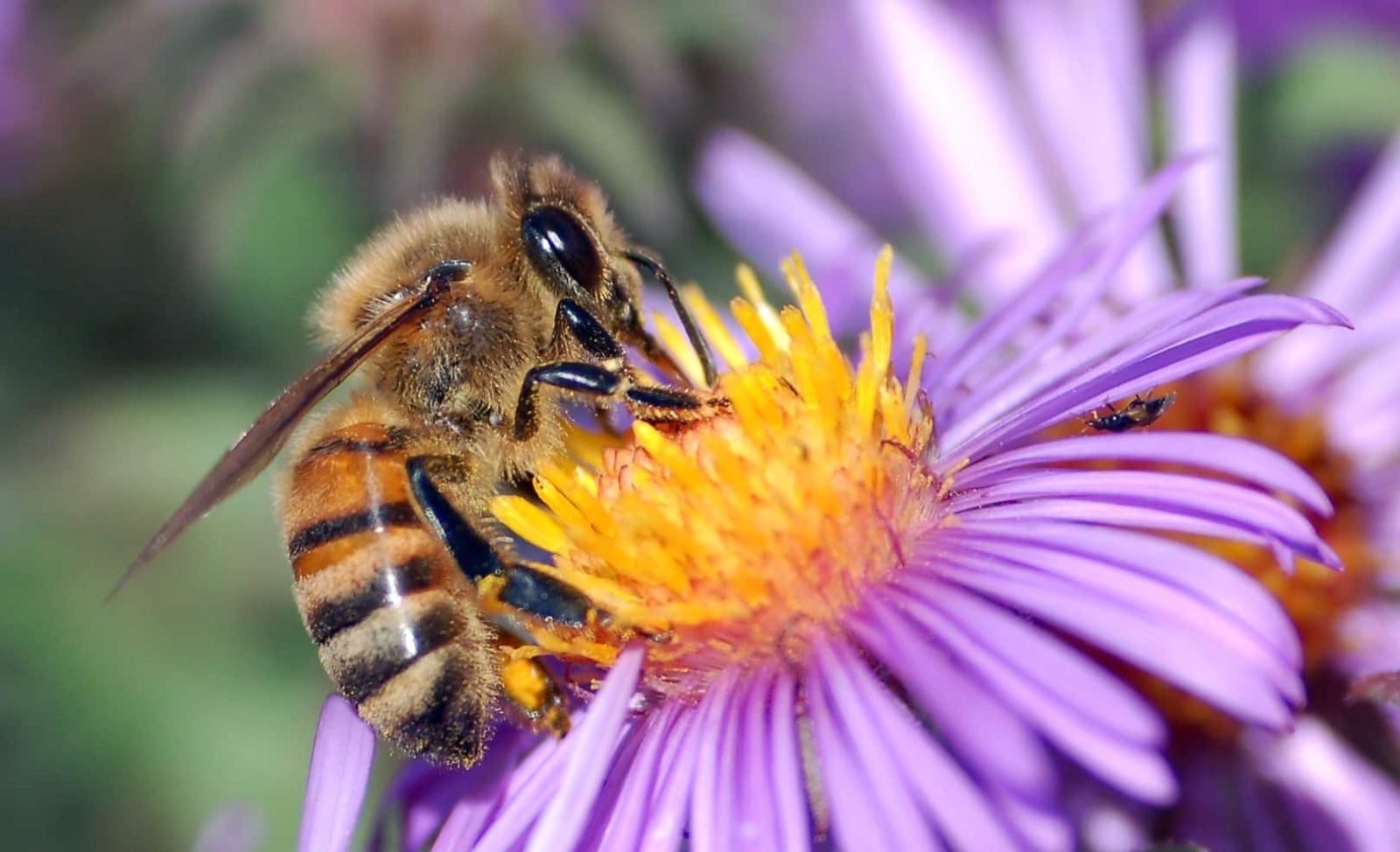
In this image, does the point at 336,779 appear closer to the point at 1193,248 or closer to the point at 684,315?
the point at 684,315

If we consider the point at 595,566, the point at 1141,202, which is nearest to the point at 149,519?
the point at 595,566

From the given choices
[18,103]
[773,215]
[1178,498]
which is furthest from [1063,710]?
[18,103]

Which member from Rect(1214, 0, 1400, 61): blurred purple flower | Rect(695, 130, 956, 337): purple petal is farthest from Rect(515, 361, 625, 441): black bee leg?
Rect(1214, 0, 1400, 61): blurred purple flower

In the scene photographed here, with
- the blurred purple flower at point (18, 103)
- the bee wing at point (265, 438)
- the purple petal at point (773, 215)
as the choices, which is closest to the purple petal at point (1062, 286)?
the purple petal at point (773, 215)

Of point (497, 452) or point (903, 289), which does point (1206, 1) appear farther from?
point (497, 452)

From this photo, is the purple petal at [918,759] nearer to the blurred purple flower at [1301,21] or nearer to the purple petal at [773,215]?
the purple petal at [773,215]

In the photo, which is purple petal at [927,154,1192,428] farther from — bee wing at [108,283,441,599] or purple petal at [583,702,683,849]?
bee wing at [108,283,441,599]
